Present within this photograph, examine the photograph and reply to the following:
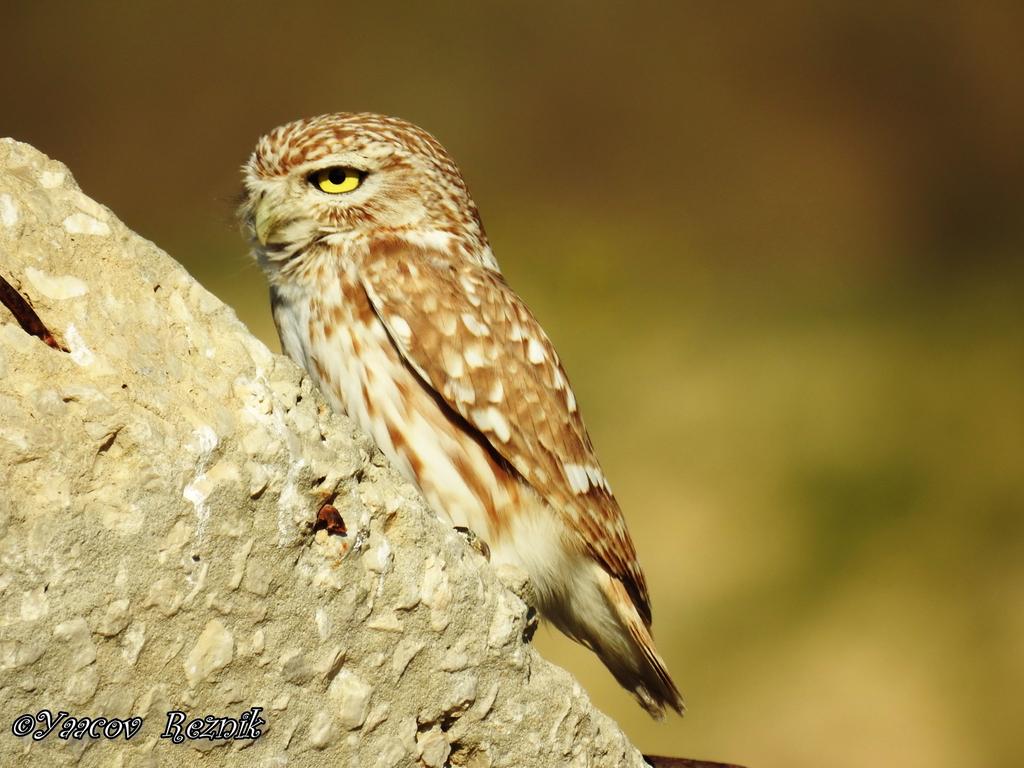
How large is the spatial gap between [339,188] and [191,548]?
1.25 m

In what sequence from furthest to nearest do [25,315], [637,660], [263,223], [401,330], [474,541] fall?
[637,660], [263,223], [401,330], [474,541], [25,315]

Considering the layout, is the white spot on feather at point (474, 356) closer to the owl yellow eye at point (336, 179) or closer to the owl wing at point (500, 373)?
the owl wing at point (500, 373)

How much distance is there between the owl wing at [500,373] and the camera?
2.36 metres

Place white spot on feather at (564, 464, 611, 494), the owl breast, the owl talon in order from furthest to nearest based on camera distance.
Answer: white spot on feather at (564, 464, 611, 494)
the owl breast
the owl talon

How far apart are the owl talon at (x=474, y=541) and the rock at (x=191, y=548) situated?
1.47 feet

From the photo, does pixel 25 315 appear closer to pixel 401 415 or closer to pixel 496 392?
pixel 401 415

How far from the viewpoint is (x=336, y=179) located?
2500 mm

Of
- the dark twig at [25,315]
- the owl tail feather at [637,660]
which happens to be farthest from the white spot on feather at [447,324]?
the dark twig at [25,315]

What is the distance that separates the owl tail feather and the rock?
0.78m

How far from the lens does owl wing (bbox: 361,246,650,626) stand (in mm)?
2355

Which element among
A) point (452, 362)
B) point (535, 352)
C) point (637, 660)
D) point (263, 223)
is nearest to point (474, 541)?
point (452, 362)

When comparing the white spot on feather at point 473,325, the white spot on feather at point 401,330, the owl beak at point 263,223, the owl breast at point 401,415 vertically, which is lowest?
the owl breast at point 401,415

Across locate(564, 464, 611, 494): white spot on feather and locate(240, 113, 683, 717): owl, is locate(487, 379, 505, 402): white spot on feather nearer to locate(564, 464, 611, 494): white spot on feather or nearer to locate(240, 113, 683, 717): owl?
locate(240, 113, 683, 717): owl

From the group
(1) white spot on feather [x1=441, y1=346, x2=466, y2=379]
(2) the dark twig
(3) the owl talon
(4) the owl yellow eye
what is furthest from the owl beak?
(2) the dark twig
